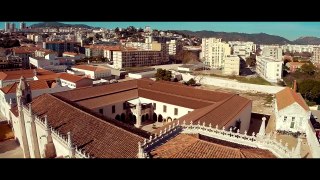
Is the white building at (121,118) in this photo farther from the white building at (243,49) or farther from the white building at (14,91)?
the white building at (243,49)

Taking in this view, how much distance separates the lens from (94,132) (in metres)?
16.6

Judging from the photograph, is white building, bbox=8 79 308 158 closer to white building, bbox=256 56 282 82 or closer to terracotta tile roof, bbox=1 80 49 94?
terracotta tile roof, bbox=1 80 49 94

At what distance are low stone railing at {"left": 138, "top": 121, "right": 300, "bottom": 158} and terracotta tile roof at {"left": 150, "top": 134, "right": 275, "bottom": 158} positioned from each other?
0.37 metres

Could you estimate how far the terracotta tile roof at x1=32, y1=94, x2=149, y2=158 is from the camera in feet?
48.1

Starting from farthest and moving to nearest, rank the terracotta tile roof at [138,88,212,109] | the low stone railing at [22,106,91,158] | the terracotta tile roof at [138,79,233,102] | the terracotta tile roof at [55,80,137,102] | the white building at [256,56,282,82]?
the white building at [256,56,282,82], the terracotta tile roof at [138,79,233,102], the terracotta tile roof at [138,88,212,109], the terracotta tile roof at [55,80,137,102], the low stone railing at [22,106,91,158]

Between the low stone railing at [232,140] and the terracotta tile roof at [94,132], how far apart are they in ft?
4.05

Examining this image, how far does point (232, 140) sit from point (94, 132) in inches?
308

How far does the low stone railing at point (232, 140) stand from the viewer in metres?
13.0

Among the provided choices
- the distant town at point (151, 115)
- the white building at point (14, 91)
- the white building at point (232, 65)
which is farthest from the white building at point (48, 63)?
the white building at point (232, 65)

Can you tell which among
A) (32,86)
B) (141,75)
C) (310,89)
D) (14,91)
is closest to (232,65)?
(141,75)

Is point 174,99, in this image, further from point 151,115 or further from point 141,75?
point 141,75

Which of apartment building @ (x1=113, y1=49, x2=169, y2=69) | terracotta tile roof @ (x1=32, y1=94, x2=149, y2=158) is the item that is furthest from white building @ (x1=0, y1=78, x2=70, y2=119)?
apartment building @ (x1=113, y1=49, x2=169, y2=69)
